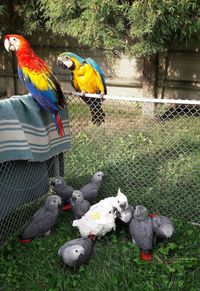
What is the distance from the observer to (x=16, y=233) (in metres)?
2.55

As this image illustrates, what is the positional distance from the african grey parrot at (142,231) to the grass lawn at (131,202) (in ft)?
0.22

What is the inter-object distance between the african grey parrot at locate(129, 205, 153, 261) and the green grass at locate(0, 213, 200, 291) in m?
0.07

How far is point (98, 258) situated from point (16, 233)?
27.0 inches

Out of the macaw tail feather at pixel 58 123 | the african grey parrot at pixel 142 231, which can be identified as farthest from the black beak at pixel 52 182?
the african grey parrot at pixel 142 231

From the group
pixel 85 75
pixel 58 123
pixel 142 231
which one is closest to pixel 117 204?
pixel 142 231

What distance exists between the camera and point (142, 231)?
2258 millimetres

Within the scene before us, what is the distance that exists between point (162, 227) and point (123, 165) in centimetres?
111

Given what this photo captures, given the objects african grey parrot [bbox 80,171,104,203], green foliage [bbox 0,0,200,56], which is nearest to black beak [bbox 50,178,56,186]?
african grey parrot [bbox 80,171,104,203]

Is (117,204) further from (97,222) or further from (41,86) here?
(41,86)

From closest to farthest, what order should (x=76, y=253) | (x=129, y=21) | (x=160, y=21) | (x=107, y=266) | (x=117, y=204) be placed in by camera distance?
(x=76, y=253) → (x=107, y=266) → (x=117, y=204) → (x=160, y=21) → (x=129, y=21)

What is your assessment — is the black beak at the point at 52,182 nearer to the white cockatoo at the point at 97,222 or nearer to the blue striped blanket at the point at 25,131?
the blue striped blanket at the point at 25,131

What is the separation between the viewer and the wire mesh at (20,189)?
7.48 ft

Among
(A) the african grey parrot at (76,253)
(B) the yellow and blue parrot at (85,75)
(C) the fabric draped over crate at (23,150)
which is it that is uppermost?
(B) the yellow and blue parrot at (85,75)

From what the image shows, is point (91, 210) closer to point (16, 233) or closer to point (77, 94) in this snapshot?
point (16, 233)
